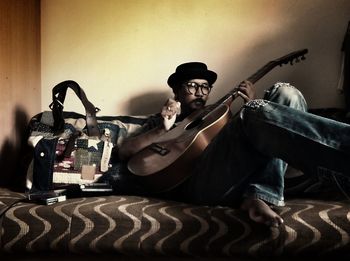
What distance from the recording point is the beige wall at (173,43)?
6.19ft

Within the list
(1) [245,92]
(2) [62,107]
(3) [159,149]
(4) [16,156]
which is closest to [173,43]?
(1) [245,92]

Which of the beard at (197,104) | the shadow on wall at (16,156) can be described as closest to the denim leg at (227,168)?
the beard at (197,104)

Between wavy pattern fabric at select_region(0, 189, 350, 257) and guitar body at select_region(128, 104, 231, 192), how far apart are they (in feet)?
0.35

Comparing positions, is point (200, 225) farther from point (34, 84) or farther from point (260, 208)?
point (34, 84)

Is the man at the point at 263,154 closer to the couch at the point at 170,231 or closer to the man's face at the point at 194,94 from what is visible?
the couch at the point at 170,231

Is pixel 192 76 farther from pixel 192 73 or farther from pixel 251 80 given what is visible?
pixel 251 80

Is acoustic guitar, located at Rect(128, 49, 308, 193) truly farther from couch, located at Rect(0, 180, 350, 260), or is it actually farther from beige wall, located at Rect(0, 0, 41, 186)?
beige wall, located at Rect(0, 0, 41, 186)

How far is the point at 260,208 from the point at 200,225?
170 millimetres

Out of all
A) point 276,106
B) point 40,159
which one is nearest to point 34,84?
point 40,159

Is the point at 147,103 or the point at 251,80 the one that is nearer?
the point at 251,80

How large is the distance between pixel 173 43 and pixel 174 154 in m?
0.89

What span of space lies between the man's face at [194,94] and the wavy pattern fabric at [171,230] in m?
0.59

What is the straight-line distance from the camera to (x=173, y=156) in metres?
1.25

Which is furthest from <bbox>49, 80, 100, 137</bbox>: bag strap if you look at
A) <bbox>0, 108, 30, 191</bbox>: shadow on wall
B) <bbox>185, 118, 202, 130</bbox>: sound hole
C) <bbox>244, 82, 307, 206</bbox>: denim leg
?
<bbox>244, 82, 307, 206</bbox>: denim leg
